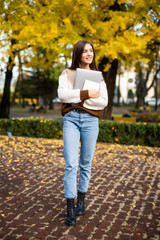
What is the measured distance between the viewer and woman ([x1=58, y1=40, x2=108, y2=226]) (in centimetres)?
294

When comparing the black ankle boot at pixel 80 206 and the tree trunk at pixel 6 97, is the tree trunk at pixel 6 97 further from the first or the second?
the black ankle boot at pixel 80 206

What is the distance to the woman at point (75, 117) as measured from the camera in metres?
2.94

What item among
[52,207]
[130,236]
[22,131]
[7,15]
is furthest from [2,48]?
[130,236]

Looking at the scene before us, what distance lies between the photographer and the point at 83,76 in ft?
9.75

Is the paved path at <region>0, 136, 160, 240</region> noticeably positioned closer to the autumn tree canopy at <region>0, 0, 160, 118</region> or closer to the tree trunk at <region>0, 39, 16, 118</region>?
the autumn tree canopy at <region>0, 0, 160, 118</region>

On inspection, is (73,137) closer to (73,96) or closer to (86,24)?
(73,96)

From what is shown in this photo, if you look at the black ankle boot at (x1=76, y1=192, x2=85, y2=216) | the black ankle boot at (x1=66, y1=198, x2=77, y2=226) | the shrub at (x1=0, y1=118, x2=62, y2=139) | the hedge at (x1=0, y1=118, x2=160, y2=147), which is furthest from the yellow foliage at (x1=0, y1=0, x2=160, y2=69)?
the black ankle boot at (x1=66, y1=198, x2=77, y2=226)

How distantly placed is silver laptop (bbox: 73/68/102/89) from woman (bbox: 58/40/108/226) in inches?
3.6

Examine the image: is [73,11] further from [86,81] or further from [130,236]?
[130,236]

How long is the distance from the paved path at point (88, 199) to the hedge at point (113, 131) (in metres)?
2.14

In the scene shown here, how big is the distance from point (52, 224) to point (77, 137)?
968 millimetres

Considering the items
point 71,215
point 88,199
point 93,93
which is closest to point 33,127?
point 88,199

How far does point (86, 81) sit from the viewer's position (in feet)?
9.80

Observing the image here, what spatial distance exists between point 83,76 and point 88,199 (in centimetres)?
178
